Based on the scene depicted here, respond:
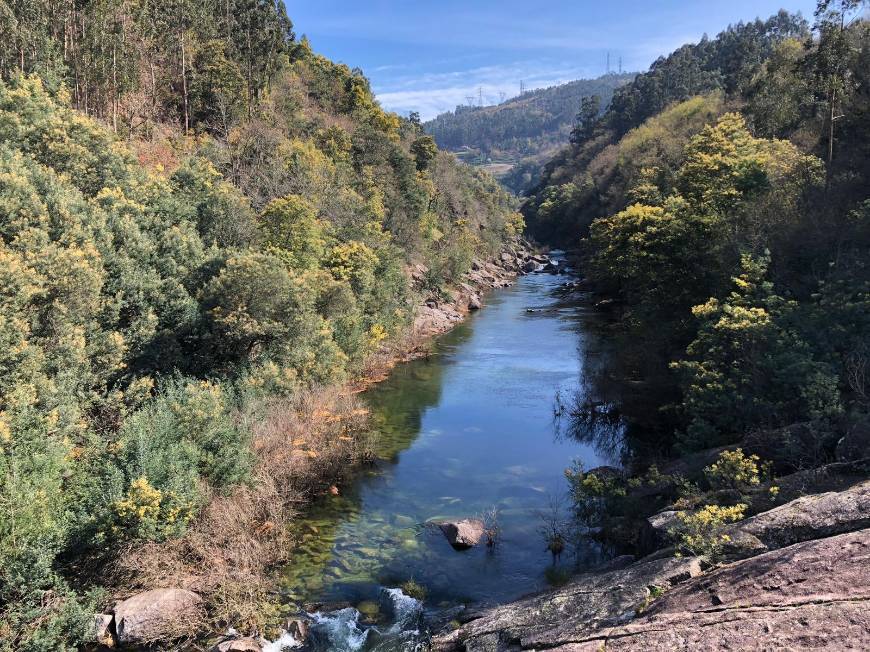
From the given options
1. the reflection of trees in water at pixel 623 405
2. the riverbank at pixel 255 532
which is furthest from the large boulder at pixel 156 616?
the reflection of trees in water at pixel 623 405

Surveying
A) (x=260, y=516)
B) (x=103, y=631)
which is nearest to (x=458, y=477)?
(x=260, y=516)

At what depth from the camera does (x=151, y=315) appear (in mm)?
20469

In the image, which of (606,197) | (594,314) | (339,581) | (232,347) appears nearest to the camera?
(339,581)

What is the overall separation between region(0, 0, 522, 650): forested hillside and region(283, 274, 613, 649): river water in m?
1.89

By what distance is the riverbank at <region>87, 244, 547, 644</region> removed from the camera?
13.3 m

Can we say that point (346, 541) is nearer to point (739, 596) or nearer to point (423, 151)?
point (739, 596)

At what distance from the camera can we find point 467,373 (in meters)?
34.9

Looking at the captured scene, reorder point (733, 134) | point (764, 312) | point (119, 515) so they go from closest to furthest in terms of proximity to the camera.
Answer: point (119, 515)
point (764, 312)
point (733, 134)

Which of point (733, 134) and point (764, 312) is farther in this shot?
point (733, 134)

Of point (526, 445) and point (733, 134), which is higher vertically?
point (733, 134)

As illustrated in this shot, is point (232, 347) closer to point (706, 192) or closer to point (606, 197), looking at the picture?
point (706, 192)

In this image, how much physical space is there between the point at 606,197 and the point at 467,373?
55.1m

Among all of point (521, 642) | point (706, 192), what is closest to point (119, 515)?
point (521, 642)

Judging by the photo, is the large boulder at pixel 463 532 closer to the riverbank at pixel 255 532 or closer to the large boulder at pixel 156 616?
the riverbank at pixel 255 532
